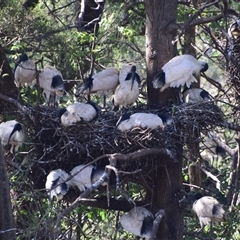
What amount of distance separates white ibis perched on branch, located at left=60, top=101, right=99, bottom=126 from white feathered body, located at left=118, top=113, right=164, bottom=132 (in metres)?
0.38

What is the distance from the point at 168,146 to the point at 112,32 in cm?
233

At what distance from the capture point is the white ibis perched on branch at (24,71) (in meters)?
6.58

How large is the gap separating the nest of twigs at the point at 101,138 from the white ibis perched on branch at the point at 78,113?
0.05 metres

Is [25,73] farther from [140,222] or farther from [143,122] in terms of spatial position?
[140,222]

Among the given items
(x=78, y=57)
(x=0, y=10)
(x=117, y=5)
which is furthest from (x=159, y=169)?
(x=117, y=5)

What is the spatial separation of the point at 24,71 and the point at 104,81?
0.76 metres

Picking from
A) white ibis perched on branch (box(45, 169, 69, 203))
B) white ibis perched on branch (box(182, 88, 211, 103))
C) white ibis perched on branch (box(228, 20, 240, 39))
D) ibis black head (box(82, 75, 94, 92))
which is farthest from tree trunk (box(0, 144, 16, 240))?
white ibis perched on branch (box(228, 20, 240, 39))

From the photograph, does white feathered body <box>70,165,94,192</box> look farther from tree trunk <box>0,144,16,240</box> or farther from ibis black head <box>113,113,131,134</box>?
tree trunk <box>0,144,16,240</box>

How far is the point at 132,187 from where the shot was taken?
310 inches

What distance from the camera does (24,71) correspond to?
6680 mm

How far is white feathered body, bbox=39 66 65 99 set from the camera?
6.75m

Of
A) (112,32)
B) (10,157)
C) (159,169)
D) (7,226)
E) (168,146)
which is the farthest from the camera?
(112,32)

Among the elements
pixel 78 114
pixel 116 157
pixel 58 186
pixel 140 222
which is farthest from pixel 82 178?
pixel 116 157

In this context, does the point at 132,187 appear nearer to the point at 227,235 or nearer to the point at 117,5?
the point at 227,235
